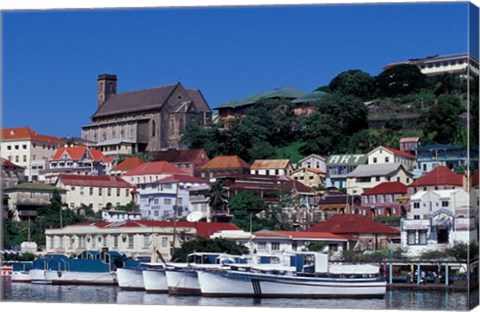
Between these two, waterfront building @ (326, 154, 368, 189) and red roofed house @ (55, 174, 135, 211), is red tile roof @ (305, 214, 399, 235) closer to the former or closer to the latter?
waterfront building @ (326, 154, 368, 189)

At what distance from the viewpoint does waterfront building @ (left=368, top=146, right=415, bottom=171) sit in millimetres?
19953

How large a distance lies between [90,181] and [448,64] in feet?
36.9

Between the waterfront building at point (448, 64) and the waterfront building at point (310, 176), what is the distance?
596 cm

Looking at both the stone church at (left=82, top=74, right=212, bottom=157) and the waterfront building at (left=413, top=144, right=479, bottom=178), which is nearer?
the waterfront building at (left=413, top=144, right=479, bottom=178)

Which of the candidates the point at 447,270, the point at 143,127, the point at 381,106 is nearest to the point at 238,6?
the point at 447,270

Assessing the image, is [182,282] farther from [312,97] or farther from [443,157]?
[312,97]

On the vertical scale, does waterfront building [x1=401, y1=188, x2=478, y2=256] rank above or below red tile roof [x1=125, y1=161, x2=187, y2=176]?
below

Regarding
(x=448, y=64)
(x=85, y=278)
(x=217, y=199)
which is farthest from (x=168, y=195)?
(x=448, y=64)

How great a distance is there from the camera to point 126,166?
83.6 feet

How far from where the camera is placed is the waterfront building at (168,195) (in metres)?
22.3

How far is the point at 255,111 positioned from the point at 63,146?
4825 mm

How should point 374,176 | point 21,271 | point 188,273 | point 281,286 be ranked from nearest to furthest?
point 281,286 < point 188,273 < point 374,176 < point 21,271

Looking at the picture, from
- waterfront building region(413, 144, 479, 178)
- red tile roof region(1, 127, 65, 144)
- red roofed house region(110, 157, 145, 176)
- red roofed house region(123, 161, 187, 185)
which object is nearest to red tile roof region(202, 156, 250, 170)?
red roofed house region(123, 161, 187, 185)

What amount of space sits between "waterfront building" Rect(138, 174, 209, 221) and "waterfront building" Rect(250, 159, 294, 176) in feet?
3.31
